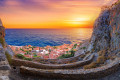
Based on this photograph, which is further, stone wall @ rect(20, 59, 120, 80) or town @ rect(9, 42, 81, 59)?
town @ rect(9, 42, 81, 59)

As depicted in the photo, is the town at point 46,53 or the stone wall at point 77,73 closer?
the stone wall at point 77,73

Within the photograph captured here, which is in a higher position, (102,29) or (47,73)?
(102,29)

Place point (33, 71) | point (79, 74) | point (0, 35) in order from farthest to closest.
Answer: point (0, 35) < point (33, 71) < point (79, 74)

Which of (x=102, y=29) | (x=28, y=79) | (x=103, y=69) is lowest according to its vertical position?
(x=28, y=79)

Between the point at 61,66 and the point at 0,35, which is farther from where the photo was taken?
the point at 0,35

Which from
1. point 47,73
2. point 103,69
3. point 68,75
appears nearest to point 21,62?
point 47,73

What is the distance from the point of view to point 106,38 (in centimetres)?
2241

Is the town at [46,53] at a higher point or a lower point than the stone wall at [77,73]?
lower

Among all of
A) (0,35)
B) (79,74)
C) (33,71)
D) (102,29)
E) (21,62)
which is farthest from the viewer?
(102,29)

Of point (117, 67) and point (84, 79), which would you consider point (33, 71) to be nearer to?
point (84, 79)

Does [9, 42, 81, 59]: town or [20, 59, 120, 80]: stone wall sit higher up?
[20, 59, 120, 80]: stone wall

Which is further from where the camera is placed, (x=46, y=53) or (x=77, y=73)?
(x=46, y=53)

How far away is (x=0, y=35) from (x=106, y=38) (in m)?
22.4

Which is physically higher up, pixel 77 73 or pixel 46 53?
pixel 77 73
